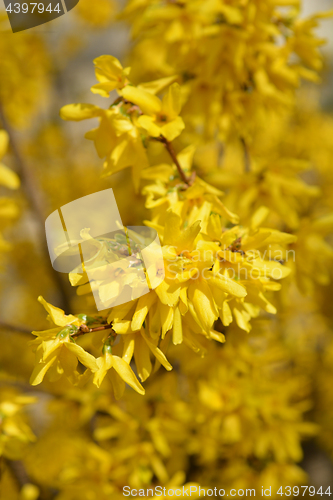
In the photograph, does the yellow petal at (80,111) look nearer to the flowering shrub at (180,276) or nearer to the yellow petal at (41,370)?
the flowering shrub at (180,276)

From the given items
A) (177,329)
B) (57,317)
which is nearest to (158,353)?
(177,329)

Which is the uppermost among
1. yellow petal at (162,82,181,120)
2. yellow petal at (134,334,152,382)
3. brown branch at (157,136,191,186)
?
yellow petal at (162,82,181,120)

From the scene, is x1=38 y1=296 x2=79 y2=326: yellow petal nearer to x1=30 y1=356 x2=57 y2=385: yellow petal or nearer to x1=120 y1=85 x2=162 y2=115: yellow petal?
x1=30 y1=356 x2=57 y2=385: yellow petal

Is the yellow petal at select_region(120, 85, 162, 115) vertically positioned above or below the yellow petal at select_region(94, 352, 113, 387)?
above

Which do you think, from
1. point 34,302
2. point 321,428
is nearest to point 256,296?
point 34,302

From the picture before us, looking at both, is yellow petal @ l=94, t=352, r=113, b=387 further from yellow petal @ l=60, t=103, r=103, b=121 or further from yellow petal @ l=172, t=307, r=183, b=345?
yellow petal @ l=60, t=103, r=103, b=121

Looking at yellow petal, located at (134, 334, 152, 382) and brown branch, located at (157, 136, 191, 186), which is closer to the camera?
yellow petal, located at (134, 334, 152, 382)

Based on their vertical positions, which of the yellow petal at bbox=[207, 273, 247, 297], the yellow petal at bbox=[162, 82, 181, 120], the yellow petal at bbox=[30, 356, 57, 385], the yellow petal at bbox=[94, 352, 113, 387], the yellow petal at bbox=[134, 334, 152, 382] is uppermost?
the yellow petal at bbox=[162, 82, 181, 120]

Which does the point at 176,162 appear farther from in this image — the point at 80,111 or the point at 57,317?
the point at 57,317

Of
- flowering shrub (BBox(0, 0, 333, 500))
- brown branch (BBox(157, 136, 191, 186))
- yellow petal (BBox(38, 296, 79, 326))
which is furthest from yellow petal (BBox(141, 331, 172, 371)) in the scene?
brown branch (BBox(157, 136, 191, 186))

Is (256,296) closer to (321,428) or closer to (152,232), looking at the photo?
(152,232)

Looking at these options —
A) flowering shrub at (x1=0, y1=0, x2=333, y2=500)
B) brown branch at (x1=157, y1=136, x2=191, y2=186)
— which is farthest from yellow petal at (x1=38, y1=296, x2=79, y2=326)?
brown branch at (x1=157, y1=136, x2=191, y2=186)
